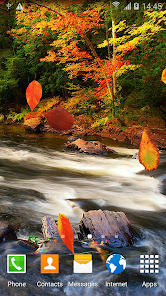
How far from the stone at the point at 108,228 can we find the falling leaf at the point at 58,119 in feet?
7.76

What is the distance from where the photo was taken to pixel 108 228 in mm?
2680

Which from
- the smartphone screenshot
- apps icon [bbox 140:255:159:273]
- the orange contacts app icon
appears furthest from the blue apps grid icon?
the orange contacts app icon

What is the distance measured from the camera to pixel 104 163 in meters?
6.88

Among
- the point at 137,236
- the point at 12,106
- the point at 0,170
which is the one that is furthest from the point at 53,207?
the point at 12,106

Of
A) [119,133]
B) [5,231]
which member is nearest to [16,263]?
[5,231]

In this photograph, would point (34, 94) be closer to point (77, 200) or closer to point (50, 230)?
point (50, 230)

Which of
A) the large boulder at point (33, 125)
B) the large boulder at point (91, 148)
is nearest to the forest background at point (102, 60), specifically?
the large boulder at point (33, 125)

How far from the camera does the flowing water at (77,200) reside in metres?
2.06

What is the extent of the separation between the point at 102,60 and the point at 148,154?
9.71 m

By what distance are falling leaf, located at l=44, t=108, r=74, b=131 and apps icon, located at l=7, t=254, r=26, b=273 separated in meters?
1.59

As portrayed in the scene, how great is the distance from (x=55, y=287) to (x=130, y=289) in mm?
643

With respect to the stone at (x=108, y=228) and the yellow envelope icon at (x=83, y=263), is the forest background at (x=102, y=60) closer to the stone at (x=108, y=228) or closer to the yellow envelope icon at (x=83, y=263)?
the stone at (x=108, y=228)


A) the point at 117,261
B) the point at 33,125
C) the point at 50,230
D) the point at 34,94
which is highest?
the point at 34,94

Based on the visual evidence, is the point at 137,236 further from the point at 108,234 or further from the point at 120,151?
the point at 120,151
